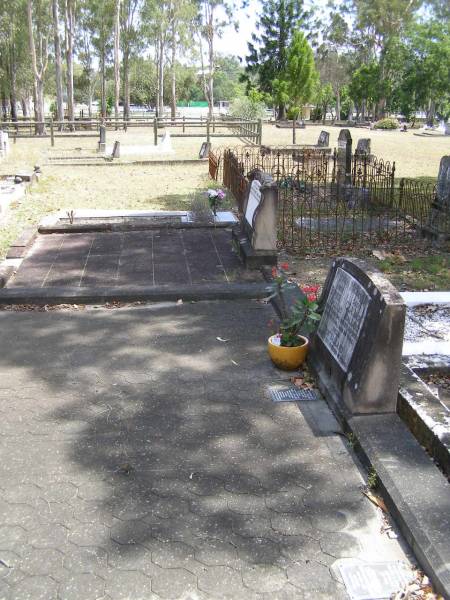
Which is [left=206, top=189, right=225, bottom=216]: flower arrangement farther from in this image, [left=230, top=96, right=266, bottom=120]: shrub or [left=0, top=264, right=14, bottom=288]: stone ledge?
[left=230, top=96, right=266, bottom=120]: shrub

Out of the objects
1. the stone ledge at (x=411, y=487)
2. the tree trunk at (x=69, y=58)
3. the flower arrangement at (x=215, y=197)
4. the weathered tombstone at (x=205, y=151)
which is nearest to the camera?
the stone ledge at (x=411, y=487)

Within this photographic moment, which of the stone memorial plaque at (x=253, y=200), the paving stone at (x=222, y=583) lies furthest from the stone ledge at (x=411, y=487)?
the stone memorial plaque at (x=253, y=200)

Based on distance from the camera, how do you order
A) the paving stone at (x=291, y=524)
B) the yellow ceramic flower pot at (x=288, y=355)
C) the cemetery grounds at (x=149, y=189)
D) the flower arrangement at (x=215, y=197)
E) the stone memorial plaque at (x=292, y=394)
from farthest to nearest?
A: the flower arrangement at (x=215, y=197), the cemetery grounds at (x=149, y=189), the yellow ceramic flower pot at (x=288, y=355), the stone memorial plaque at (x=292, y=394), the paving stone at (x=291, y=524)

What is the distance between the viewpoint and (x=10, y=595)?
2.62 metres

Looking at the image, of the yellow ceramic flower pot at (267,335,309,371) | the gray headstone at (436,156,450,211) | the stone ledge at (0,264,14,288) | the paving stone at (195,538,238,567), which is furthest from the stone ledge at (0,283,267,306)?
the gray headstone at (436,156,450,211)

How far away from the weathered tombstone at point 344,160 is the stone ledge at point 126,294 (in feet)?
25.0

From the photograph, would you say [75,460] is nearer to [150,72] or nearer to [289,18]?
[289,18]

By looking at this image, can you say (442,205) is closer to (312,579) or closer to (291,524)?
(291,524)

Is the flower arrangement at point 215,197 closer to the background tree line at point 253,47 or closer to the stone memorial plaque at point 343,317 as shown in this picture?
the stone memorial plaque at point 343,317

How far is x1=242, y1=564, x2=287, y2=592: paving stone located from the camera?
2.69 m

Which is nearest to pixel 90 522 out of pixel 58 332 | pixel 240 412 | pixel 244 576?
pixel 244 576

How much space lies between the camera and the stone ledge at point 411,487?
2.74 meters

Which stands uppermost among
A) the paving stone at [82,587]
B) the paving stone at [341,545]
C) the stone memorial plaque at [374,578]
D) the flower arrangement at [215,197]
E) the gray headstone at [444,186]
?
the gray headstone at [444,186]

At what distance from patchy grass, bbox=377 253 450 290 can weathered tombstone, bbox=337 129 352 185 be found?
16.2 ft
